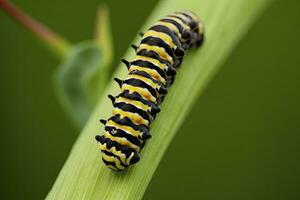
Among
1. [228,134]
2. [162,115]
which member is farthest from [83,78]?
[228,134]

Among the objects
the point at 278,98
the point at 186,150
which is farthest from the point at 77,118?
the point at 278,98

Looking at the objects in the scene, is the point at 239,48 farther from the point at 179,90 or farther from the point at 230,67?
the point at 179,90

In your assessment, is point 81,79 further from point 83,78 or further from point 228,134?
point 228,134

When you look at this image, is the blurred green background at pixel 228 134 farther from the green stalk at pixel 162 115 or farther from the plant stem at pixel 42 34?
the green stalk at pixel 162 115

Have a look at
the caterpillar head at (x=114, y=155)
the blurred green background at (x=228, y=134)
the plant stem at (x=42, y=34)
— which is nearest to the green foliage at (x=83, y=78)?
the plant stem at (x=42, y=34)

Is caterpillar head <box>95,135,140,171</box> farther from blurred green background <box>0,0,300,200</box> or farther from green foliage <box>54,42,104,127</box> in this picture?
blurred green background <box>0,0,300,200</box>

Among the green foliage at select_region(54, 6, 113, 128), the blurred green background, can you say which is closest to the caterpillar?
the green foliage at select_region(54, 6, 113, 128)
